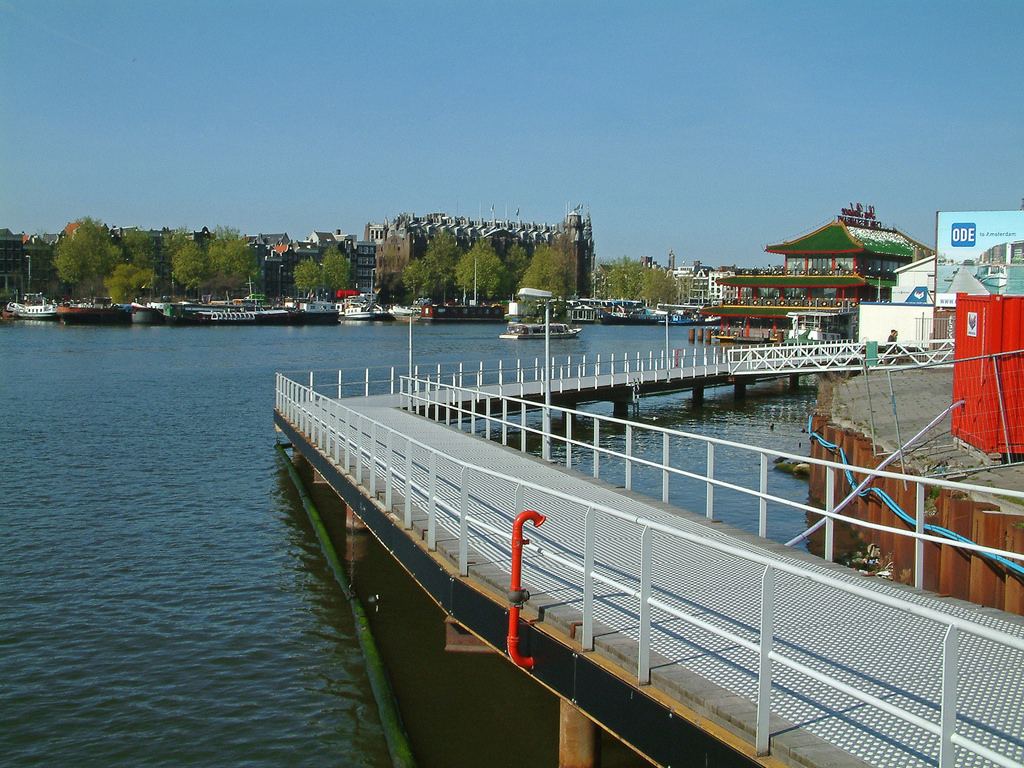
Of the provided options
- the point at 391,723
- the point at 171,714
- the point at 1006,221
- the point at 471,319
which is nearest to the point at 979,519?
the point at 391,723

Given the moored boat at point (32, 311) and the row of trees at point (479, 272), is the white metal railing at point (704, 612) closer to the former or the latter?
the moored boat at point (32, 311)

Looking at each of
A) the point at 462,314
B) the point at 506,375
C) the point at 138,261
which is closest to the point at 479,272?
the point at 462,314

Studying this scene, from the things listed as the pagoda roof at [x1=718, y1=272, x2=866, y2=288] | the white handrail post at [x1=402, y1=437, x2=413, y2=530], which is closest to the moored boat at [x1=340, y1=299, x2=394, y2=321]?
the pagoda roof at [x1=718, y1=272, x2=866, y2=288]

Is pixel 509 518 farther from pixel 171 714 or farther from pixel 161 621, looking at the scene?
pixel 161 621

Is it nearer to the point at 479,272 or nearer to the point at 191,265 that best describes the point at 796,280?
the point at 479,272

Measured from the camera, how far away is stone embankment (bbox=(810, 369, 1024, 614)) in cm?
1095

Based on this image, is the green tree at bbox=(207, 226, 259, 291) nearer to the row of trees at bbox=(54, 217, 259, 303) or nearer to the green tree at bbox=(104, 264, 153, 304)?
the row of trees at bbox=(54, 217, 259, 303)

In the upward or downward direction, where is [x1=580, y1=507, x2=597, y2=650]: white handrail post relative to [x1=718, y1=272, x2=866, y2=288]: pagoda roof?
downward

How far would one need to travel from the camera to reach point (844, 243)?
9819cm

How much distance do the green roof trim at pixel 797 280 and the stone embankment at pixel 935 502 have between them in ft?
240

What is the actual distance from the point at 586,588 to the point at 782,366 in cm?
4192

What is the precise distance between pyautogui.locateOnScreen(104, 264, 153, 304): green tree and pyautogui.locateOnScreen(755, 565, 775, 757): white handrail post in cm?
15468

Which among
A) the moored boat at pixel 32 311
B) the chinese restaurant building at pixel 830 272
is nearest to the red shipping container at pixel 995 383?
the chinese restaurant building at pixel 830 272

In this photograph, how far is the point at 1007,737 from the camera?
538 cm
